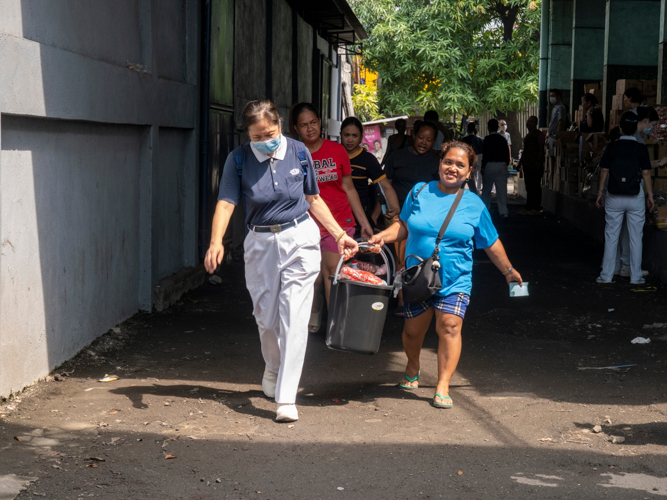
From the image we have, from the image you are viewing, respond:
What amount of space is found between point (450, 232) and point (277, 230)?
1075 millimetres

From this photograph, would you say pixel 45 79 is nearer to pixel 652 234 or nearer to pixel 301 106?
pixel 301 106

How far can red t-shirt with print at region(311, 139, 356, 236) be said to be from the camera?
21.5 feet

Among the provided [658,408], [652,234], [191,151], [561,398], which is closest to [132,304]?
[191,151]

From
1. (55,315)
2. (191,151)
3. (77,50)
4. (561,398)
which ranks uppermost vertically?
→ (77,50)

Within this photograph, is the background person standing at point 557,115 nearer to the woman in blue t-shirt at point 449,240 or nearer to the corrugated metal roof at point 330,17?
the corrugated metal roof at point 330,17

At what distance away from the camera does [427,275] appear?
16.8ft

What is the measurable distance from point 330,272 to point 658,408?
9.16ft

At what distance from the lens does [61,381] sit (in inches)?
221

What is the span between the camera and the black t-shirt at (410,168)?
7832 mm

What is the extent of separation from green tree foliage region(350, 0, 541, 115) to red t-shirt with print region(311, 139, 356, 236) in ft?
93.0

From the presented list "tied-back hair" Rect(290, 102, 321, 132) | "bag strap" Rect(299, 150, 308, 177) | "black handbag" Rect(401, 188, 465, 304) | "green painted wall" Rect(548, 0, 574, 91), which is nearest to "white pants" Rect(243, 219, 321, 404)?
"bag strap" Rect(299, 150, 308, 177)

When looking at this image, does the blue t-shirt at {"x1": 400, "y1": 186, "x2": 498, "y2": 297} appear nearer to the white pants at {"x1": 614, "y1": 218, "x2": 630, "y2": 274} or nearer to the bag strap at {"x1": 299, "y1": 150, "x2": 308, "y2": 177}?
the bag strap at {"x1": 299, "y1": 150, "x2": 308, "y2": 177}

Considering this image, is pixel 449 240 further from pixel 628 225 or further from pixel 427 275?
pixel 628 225

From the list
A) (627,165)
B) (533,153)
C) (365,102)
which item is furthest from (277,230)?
(365,102)
